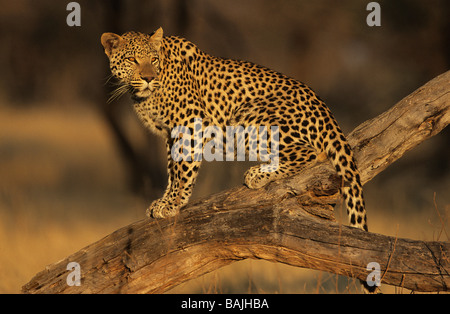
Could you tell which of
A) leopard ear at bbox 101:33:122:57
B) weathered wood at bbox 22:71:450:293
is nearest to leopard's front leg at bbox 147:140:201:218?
weathered wood at bbox 22:71:450:293

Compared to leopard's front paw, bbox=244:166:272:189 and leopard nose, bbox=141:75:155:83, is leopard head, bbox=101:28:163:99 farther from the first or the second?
leopard's front paw, bbox=244:166:272:189

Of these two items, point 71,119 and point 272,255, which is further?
point 71,119

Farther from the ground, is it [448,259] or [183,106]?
[183,106]

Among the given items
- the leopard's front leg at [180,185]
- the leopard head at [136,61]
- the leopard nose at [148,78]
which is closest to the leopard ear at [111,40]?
the leopard head at [136,61]

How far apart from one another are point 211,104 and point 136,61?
0.84 metres

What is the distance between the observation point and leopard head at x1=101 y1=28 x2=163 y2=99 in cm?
594

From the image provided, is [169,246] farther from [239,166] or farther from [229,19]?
[229,19]

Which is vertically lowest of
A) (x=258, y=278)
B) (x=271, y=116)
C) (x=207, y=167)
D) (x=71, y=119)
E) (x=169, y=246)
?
(x=169, y=246)

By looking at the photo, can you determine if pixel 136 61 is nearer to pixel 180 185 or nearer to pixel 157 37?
pixel 157 37

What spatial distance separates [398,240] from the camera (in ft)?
15.6

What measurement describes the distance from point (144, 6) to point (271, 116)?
6.37 m

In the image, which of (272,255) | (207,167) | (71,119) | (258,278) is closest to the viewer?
(272,255)

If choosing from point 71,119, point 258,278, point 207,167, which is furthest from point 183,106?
point 71,119

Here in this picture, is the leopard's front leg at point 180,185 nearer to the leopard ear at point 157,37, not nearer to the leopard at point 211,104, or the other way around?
the leopard at point 211,104
